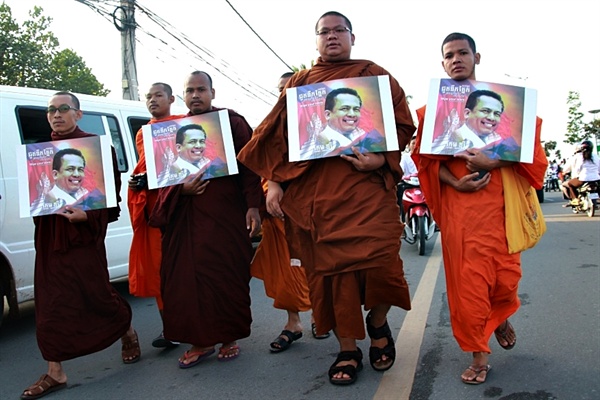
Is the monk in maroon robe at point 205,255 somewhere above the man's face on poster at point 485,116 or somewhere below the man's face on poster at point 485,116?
below

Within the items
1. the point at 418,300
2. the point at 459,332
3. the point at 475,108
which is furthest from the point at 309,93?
the point at 418,300

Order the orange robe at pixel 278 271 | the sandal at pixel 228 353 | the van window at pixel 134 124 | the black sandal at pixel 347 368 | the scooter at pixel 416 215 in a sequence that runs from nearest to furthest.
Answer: the black sandal at pixel 347 368 < the sandal at pixel 228 353 < the orange robe at pixel 278 271 < the van window at pixel 134 124 < the scooter at pixel 416 215

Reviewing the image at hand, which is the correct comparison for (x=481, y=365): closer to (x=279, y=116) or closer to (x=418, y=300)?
(x=279, y=116)

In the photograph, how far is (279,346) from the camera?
4031 millimetres

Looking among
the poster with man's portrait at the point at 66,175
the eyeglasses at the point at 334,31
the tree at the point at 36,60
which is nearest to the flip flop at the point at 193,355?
the poster with man's portrait at the point at 66,175

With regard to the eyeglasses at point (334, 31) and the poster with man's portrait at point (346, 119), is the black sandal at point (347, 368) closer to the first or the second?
the poster with man's portrait at point (346, 119)

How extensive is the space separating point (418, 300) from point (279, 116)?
2.58 meters

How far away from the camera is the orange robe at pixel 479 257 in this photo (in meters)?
3.15

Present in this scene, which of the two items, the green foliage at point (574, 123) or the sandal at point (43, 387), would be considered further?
the green foliage at point (574, 123)

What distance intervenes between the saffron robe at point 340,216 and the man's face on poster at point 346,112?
15 centimetres

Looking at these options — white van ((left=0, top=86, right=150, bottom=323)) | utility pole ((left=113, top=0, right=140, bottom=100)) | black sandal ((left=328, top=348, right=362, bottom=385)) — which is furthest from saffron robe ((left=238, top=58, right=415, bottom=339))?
utility pole ((left=113, top=0, right=140, bottom=100))

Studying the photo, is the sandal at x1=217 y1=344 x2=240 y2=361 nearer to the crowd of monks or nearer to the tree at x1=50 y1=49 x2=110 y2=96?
the crowd of monks

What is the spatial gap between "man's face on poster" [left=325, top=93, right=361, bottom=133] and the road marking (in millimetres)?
1390

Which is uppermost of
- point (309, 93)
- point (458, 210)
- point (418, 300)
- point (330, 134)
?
point (309, 93)
